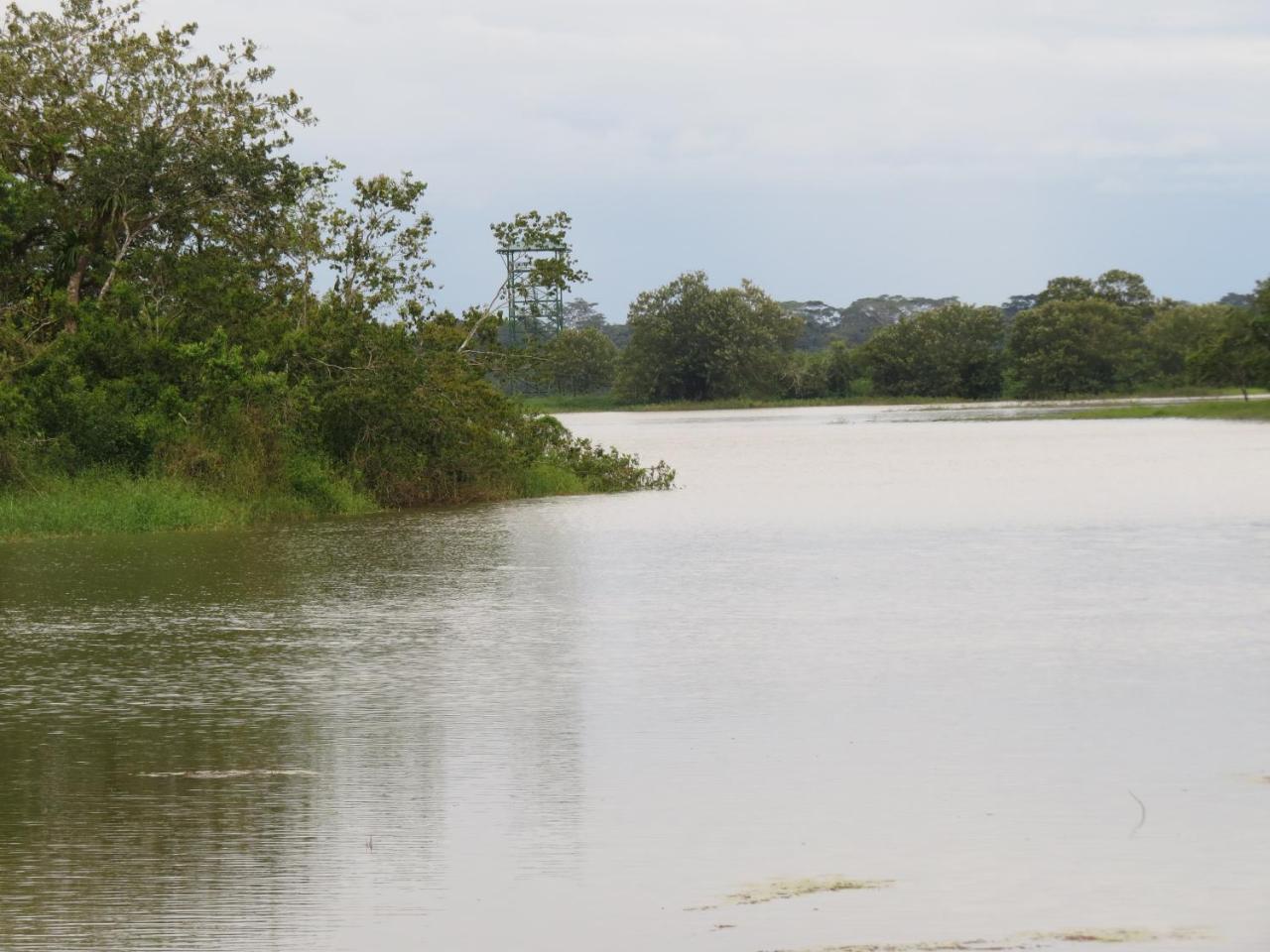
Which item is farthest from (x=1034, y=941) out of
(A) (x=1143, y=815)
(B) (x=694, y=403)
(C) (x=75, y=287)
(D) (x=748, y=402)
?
(D) (x=748, y=402)

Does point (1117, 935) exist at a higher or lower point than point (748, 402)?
lower

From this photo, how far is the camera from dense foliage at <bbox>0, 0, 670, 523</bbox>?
30.0m

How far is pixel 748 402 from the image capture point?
145 meters

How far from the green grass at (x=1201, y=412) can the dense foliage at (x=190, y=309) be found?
6188cm

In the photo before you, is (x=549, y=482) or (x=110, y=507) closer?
(x=110, y=507)

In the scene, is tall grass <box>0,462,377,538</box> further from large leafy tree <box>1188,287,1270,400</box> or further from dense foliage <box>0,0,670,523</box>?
large leafy tree <box>1188,287,1270,400</box>

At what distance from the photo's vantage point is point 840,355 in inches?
5930

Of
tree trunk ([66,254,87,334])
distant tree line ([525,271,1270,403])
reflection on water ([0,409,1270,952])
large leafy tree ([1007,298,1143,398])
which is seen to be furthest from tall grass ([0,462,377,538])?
large leafy tree ([1007,298,1143,398])

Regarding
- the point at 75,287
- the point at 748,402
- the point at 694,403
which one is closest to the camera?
the point at 75,287

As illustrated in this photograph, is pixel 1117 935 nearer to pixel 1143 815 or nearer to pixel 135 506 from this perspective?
pixel 1143 815

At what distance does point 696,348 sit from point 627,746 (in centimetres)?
13171

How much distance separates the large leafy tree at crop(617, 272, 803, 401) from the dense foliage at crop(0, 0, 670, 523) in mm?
104928

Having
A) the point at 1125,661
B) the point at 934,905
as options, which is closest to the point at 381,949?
the point at 934,905

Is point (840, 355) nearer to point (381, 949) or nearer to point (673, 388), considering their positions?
point (673, 388)
